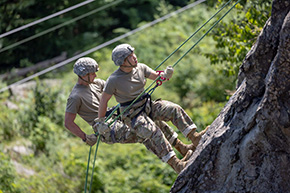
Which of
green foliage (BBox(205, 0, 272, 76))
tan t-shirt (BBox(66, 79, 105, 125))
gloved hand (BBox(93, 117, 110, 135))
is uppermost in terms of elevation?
green foliage (BBox(205, 0, 272, 76))

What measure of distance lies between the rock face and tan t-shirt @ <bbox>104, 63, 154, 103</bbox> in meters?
1.01

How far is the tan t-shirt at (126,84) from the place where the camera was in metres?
5.64

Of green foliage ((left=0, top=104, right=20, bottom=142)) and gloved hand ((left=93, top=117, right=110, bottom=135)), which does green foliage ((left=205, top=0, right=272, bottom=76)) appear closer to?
gloved hand ((left=93, top=117, right=110, bottom=135))

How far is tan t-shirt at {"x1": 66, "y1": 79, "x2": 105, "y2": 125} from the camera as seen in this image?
5.96 m

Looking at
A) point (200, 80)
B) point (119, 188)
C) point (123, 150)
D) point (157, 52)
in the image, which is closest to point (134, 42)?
point (157, 52)

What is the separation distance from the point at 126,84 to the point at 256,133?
5.29 feet

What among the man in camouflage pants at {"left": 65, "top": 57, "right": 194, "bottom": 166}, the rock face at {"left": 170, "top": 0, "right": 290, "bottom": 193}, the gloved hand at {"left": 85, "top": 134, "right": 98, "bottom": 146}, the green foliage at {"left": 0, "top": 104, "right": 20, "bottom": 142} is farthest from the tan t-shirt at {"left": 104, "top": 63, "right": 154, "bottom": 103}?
the green foliage at {"left": 0, "top": 104, "right": 20, "bottom": 142}

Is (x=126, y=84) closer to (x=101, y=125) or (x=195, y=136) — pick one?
(x=101, y=125)

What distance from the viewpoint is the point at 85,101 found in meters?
5.99

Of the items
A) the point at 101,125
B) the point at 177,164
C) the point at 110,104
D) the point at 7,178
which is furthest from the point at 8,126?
the point at 177,164

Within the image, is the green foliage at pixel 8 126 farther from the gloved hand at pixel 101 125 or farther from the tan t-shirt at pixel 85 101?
the gloved hand at pixel 101 125

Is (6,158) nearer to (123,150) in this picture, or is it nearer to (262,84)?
(123,150)

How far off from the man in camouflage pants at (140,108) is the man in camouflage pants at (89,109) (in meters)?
0.22

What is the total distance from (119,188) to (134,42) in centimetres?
761
